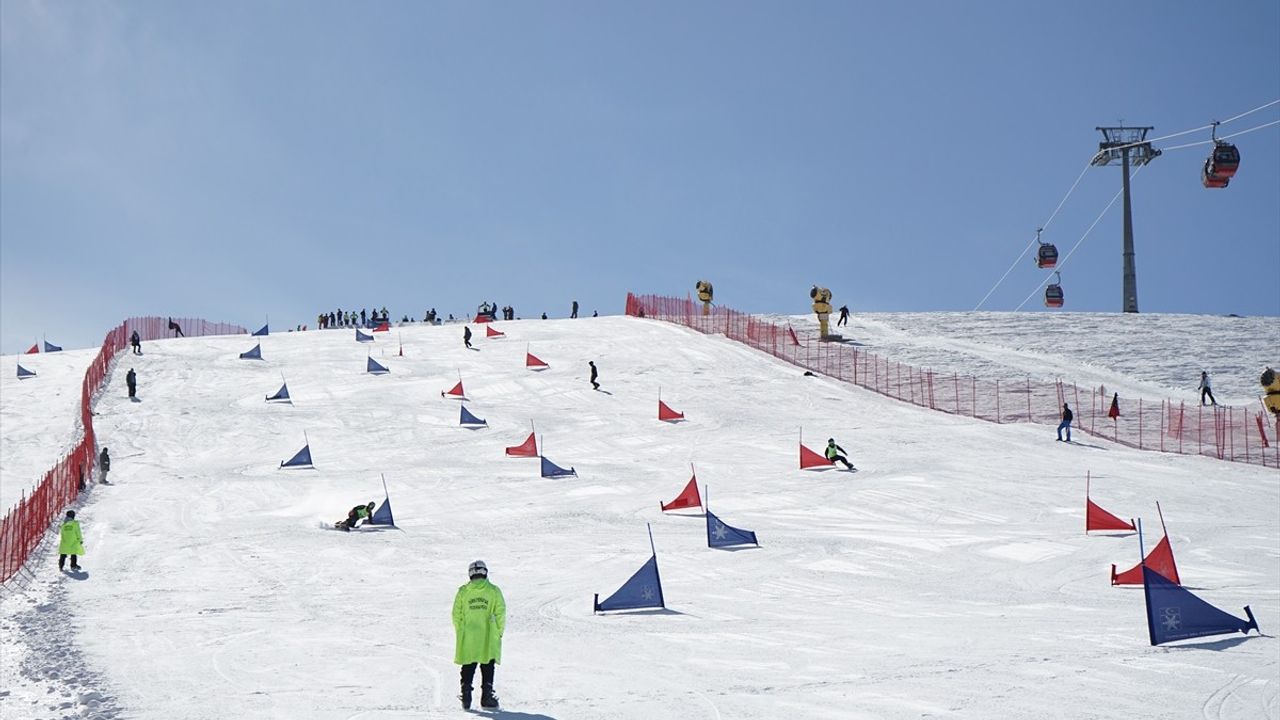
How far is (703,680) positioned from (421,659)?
118 inches

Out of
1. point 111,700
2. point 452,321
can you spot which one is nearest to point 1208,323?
point 452,321

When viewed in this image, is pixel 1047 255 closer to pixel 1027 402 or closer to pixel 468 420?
pixel 1027 402

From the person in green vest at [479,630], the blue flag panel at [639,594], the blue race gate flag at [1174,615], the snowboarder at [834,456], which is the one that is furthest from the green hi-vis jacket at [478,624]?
the snowboarder at [834,456]

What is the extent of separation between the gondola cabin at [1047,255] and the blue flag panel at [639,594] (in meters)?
56.2

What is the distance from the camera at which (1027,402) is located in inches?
1564

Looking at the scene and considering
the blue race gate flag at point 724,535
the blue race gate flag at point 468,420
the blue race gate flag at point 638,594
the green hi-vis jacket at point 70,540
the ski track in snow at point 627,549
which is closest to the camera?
the ski track in snow at point 627,549

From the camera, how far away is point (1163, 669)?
1070 cm

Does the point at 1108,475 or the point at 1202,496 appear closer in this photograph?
the point at 1202,496

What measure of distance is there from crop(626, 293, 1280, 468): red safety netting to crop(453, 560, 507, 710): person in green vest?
27.1 metres

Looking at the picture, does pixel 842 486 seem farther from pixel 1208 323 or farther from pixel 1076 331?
pixel 1208 323

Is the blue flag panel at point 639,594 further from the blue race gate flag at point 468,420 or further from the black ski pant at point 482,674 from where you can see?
the blue race gate flag at point 468,420

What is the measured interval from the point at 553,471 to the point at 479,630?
64.4 feet

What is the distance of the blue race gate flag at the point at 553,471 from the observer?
29172 mm

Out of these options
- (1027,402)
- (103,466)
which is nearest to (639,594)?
(103,466)
